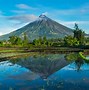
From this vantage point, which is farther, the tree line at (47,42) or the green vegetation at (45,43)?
the tree line at (47,42)

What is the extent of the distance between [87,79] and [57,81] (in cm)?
269

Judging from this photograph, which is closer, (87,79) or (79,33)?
(87,79)

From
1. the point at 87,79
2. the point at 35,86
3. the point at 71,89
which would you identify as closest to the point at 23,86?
the point at 35,86

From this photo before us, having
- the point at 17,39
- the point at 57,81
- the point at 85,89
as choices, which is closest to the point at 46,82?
the point at 57,81

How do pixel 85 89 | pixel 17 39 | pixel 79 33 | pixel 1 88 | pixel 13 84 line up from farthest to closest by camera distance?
pixel 79 33, pixel 17 39, pixel 13 84, pixel 1 88, pixel 85 89

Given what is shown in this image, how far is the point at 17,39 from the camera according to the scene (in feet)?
307

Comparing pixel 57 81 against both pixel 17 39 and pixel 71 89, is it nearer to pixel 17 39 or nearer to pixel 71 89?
pixel 71 89

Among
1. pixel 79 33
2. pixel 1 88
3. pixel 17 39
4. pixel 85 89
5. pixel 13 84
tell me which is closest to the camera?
pixel 85 89

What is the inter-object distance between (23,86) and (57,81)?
3.18m

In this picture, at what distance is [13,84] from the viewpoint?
840 inches

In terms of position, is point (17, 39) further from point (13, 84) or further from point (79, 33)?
point (13, 84)

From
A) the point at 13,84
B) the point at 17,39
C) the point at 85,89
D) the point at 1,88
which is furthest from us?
the point at 17,39

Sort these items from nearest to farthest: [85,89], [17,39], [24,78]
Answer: [85,89]
[24,78]
[17,39]

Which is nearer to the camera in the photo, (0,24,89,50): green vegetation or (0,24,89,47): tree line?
(0,24,89,50): green vegetation
